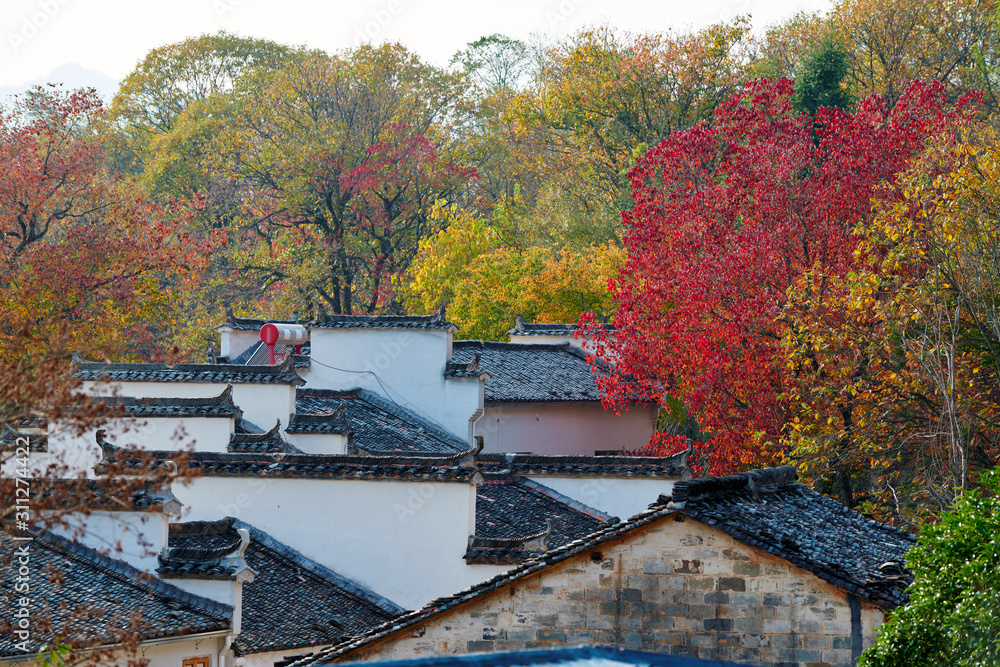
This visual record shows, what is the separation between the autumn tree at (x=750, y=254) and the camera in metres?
20.7

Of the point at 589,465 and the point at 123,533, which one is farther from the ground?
the point at 589,465

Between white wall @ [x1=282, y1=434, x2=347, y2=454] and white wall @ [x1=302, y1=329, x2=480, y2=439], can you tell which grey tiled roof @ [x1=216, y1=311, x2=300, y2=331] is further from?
white wall @ [x1=282, y1=434, x2=347, y2=454]

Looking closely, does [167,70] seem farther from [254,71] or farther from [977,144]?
[977,144]

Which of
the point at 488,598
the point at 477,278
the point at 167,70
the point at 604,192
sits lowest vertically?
the point at 488,598

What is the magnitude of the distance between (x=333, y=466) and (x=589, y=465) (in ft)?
16.5

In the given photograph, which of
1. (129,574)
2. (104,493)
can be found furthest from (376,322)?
(104,493)

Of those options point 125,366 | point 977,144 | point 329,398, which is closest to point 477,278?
point 329,398

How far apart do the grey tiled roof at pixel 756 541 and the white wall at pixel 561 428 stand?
17761 millimetres

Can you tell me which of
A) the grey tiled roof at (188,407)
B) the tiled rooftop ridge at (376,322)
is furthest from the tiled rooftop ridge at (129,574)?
the tiled rooftop ridge at (376,322)

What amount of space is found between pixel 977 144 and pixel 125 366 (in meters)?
16.1

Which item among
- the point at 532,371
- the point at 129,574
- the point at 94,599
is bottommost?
the point at 94,599

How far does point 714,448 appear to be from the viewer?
21.4m

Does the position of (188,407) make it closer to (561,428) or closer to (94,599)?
(94,599)

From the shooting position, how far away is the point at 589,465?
19.9 meters
